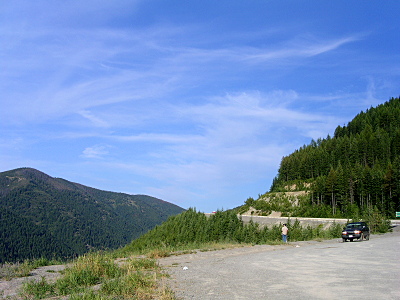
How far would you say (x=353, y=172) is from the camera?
9294cm

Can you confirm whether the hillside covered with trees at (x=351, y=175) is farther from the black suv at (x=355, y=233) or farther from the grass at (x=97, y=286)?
the grass at (x=97, y=286)

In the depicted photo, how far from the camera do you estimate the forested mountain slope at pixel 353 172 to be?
271 ft

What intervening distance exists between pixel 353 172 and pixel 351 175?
1.86m

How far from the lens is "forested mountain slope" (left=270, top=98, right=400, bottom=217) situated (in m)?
82.7

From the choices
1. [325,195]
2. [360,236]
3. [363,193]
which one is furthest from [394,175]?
[360,236]

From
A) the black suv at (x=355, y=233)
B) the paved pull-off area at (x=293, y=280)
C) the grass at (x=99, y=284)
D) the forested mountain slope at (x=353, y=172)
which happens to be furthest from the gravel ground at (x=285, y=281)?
the forested mountain slope at (x=353, y=172)

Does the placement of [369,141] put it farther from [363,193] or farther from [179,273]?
[179,273]

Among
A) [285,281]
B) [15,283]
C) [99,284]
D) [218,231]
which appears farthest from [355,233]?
[15,283]

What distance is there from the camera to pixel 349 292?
34.2 feet

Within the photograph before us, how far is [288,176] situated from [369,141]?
3316cm

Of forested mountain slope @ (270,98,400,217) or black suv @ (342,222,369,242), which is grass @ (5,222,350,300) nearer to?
black suv @ (342,222,369,242)

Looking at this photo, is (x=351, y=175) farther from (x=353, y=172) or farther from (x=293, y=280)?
(x=293, y=280)

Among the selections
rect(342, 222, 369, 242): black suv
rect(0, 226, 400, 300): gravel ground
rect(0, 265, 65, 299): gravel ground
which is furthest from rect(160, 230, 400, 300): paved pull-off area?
rect(342, 222, 369, 242): black suv

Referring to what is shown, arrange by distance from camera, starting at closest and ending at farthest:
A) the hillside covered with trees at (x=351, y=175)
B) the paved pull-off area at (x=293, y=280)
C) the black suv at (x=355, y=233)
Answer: the paved pull-off area at (x=293, y=280)
the black suv at (x=355, y=233)
the hillside covered with trees at (x=351, y=175)
